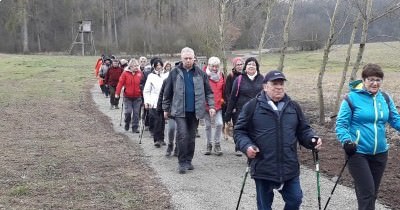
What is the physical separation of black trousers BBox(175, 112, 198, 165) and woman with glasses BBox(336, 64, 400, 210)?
12.9 feet

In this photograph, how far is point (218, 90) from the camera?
11477mm

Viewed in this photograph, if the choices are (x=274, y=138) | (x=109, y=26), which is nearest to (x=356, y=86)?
(x=274, y=138)

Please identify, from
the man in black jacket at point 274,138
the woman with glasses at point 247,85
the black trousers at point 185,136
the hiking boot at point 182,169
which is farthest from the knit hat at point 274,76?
the hiking boot at point 182,169

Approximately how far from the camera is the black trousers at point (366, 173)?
237 inches

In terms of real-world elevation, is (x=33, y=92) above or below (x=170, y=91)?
below

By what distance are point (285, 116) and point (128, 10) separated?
247ft

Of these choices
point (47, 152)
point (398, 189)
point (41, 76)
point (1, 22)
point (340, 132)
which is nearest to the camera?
point (340, 132)

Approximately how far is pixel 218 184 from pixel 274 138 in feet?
10.9

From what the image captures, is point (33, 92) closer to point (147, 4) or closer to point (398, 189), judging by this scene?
point (398, 189)

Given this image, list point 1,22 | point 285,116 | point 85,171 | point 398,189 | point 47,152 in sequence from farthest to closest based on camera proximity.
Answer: point 1,22 < point 47,152 < point 85,171 < point 398,189 < point 285,116

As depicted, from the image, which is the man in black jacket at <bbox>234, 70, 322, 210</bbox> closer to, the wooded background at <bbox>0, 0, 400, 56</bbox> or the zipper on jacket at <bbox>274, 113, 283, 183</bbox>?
the zipper on jacket at <bbox>274, 113, 283, 183</bbox>

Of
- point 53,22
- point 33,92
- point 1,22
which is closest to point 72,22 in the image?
point 53,22

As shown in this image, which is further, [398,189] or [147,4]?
[147,4]

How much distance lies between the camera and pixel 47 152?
440 inches
